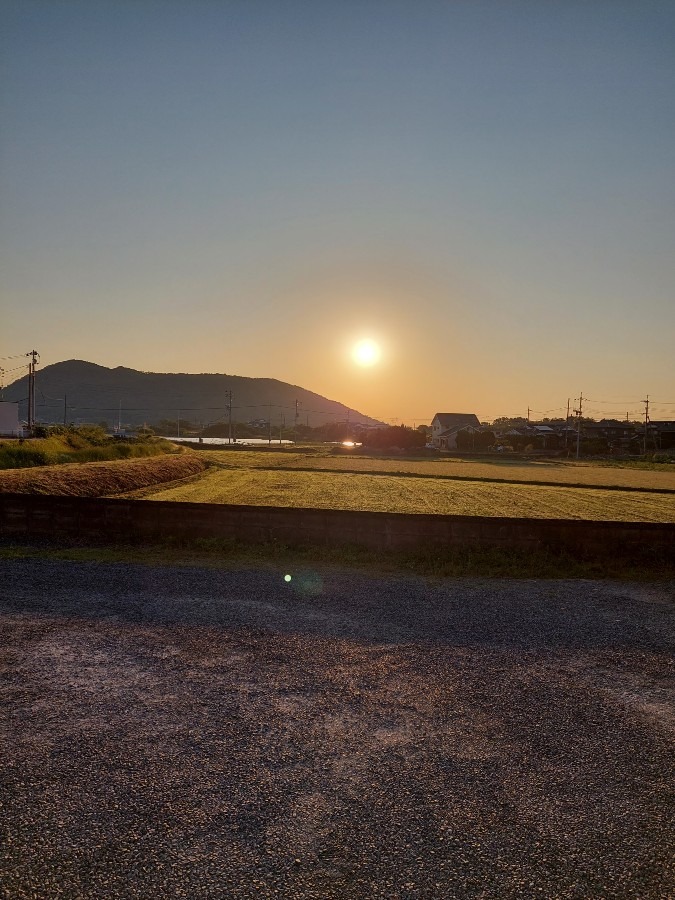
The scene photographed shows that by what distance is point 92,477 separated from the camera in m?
23.4

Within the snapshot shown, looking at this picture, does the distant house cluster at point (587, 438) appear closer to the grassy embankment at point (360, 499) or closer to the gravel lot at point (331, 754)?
the grassy embankment at point (360, 499)

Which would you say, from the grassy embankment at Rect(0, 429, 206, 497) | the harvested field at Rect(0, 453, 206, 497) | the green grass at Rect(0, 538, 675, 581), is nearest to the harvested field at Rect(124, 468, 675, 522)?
the harvested field at Rect(0, 453, 206, 497)

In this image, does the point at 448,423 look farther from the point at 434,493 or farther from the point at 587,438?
the point at 434,493

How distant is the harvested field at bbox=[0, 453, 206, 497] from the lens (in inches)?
733

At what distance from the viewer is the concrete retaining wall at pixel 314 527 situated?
12.8 m

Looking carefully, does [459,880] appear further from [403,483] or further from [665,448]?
[665,448]

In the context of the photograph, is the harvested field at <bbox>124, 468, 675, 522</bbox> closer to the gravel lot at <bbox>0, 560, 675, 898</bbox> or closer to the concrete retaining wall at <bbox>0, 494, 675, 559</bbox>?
the concrete retaining wall at <bbox>0, 494, 675, 559</bbox>

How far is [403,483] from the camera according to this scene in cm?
3481

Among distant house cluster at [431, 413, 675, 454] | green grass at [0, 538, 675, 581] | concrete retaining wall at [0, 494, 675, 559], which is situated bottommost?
green grass at [0, 538, 675, 581]

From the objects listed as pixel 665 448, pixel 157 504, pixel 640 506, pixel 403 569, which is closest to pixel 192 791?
pixel 403 569

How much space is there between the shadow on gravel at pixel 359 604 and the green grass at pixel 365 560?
1.75 ft

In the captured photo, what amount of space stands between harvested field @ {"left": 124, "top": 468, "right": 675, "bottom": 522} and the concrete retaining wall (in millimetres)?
6357

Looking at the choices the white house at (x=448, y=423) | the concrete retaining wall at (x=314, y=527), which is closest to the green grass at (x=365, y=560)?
the concrete retaining wall at (x=314, y=527)

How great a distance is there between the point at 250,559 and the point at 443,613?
15.8 ft
